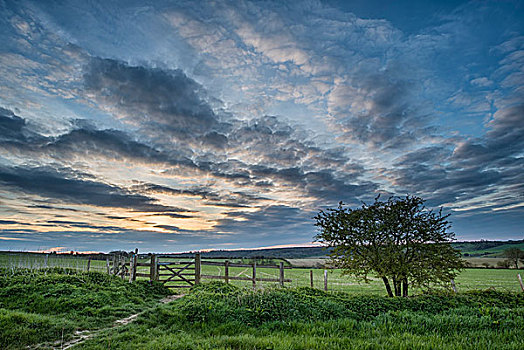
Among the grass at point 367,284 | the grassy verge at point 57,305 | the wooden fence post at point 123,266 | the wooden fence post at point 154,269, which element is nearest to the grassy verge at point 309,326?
the grassy verge at point 57,305

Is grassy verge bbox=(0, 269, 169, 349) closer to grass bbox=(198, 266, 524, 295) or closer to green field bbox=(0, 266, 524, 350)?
green field bbox=(0, 266, 524, 350)

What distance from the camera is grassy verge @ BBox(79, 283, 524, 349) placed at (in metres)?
7.08

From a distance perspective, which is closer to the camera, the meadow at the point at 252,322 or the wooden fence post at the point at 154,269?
the meadow at the point at 252,322

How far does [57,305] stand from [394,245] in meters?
16.5

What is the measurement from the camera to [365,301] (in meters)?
12.1

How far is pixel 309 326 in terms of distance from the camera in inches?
338

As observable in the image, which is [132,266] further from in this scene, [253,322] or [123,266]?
[253,322]

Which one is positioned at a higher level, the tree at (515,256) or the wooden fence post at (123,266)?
the wooden fence post at (123,266)

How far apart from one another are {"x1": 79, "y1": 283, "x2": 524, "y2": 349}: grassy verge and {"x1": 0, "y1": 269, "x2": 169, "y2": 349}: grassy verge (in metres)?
1.75

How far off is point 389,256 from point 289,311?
8052 mm

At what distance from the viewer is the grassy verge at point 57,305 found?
8539 millimetres

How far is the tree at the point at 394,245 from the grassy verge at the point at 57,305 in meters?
11.3

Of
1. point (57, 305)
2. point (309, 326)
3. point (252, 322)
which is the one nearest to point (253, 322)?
point (252, 322)

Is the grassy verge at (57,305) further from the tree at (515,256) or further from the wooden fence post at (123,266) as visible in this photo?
the tree at (515,256)
